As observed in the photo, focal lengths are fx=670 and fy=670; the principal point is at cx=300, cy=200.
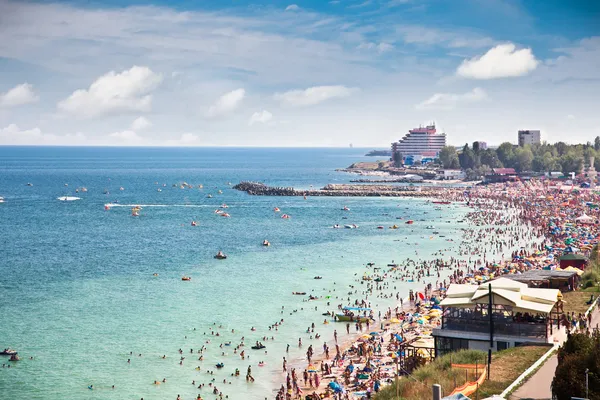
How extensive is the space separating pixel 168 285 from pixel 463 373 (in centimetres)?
3681

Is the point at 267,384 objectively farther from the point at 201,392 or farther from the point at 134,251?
the point at 134,251

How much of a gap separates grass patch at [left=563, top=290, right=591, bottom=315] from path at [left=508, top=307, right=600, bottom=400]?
11.7m

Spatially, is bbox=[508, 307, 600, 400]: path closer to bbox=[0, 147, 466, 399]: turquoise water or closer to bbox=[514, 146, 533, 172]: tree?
bbox=[0, 147, 466, 399]: turquoise water

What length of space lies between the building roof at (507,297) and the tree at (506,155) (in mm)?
159512

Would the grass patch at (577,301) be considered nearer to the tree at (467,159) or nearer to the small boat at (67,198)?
the small boat at (67,198)

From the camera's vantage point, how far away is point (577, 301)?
117ft

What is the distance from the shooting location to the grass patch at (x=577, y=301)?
33.5m

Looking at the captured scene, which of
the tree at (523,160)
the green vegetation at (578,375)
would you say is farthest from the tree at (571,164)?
the green vegetation at (578,375)

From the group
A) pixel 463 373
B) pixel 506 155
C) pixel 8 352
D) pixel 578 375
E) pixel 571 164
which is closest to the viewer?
pixel 578 375

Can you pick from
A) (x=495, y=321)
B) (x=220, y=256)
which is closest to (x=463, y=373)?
(x=495, y=321)

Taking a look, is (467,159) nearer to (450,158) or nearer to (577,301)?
(450,158)

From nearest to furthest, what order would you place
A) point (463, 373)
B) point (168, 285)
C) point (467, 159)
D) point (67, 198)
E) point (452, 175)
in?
1. point (463, 373)
2. point (168, 285)
3. point (67, 198)
4. point (452, 175)
5. point (467, 159)

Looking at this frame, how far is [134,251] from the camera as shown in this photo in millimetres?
71188

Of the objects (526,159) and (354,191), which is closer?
(354,191)
